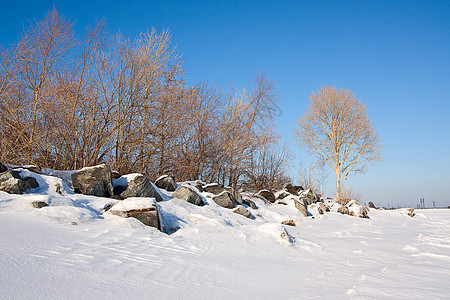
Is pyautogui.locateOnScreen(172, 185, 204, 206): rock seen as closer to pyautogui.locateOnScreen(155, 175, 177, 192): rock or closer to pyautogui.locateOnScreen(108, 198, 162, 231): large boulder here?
pyautogui.locateOnScreen(155, 175, 177, 192): rock

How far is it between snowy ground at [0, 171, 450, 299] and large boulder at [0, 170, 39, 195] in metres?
0.23

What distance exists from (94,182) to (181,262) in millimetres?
3340

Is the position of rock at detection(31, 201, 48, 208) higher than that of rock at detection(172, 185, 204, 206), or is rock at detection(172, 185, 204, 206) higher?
rock at detection(172, 185, 204, 206)

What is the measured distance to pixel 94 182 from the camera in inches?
214

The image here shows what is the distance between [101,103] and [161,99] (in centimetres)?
188

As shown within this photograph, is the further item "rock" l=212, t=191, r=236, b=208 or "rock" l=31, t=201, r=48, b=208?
"rock" l=212, t=191, r=236, b=208

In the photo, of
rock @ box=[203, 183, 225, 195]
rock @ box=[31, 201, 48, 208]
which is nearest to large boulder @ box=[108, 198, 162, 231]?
rock @ box=[31, 201, 48, 208]

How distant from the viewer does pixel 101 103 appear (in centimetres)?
824

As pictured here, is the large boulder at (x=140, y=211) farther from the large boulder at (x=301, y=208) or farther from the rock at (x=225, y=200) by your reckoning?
the large boulder at (x=301, y=208)

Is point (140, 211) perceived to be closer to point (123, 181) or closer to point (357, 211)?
point (123, 181)

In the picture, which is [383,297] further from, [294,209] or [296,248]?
[294,209]

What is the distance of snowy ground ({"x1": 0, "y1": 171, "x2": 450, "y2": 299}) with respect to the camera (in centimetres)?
195

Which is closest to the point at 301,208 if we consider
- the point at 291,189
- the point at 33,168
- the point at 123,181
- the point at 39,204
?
the point at 291,189

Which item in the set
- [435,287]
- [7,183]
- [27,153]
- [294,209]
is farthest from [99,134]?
[435,287]
